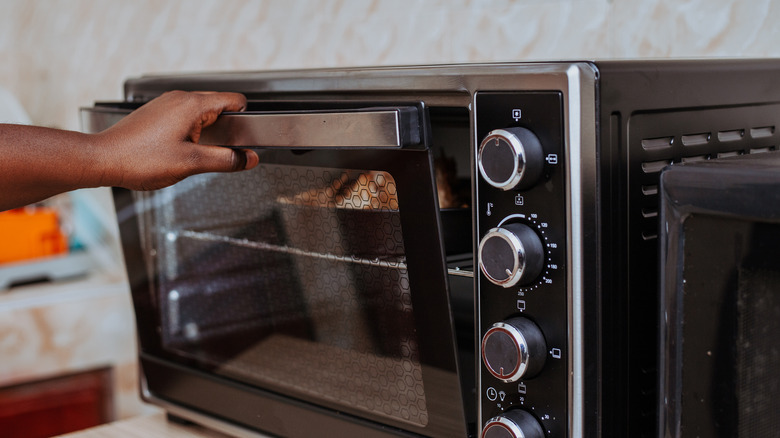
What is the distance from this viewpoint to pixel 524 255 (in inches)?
21.9

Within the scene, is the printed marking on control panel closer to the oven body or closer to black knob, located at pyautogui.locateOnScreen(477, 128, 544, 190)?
the oven body

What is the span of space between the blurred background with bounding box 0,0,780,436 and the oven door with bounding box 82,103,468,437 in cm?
45

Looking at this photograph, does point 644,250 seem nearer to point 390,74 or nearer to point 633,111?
point 633,111

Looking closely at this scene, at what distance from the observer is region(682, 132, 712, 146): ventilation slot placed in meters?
0.62

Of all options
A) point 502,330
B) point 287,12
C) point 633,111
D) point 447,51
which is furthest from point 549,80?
point 287,12

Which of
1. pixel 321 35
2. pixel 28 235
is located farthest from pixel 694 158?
pixel 28 235

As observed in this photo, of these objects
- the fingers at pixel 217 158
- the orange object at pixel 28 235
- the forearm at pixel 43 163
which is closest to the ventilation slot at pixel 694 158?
the fingers at pixel 217 158

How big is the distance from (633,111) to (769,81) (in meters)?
0.20

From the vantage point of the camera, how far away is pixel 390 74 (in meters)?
0.65

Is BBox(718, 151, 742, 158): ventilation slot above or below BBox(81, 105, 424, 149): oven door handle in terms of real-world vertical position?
below

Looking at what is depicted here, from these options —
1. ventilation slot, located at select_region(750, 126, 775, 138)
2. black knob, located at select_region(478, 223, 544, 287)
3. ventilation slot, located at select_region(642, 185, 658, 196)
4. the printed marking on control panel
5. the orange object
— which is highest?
ventilation slot, located at select_region(750, 126, 775, 138)

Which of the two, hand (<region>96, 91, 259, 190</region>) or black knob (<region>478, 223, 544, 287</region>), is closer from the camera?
black knob (<region>478, 223, 544, 287</region>)

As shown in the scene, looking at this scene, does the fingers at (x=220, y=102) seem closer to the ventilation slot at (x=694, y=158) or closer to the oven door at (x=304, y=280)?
the oven door at (x=304, y=280)

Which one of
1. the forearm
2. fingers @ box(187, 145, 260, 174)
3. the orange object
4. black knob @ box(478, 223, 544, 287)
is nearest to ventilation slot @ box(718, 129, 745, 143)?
black knob @ box(478, 223, 544, 287)
